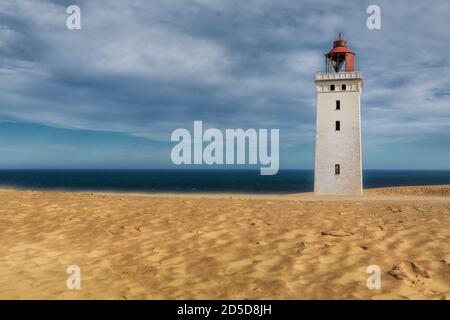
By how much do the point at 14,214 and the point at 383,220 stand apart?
10.3m

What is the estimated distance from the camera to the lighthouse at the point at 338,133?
28.3m

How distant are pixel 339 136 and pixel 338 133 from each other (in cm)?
26

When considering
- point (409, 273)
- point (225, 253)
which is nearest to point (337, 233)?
point (409, 273)

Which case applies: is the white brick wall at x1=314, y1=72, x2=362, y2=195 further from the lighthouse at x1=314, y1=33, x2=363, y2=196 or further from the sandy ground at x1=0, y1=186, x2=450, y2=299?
the sandy ground at x1=0, y1=186, x2=450, y2=299

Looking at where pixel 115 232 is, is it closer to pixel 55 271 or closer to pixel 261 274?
pixel 55 271

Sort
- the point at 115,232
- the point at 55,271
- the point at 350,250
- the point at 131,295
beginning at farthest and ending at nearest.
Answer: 1. the point at 115,232
2. the point at 350,250
3. the point at 55,271
4. the point at 131,295

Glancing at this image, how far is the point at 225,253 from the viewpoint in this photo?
6.64m

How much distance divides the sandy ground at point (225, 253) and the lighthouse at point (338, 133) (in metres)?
18.6

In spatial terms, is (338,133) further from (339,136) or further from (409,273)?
(409,273)

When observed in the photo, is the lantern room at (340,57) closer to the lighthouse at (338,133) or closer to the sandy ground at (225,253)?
the lighthouse at (338,133)

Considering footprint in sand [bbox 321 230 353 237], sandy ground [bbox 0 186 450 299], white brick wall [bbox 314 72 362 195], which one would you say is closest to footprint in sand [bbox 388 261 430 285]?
sandy ground [bbox 0 186 450 299]

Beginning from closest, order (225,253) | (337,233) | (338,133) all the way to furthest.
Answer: (225,253)
(337,233)
(338,133)
